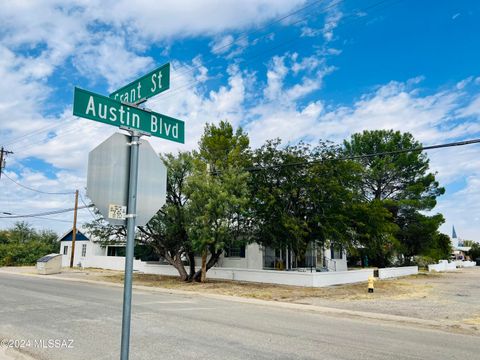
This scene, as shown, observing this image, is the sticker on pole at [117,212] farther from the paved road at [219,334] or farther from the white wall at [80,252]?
the white wall at [80,252]

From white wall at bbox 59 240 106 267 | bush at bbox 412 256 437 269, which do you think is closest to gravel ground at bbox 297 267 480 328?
bush at bbox 412 256 437 269

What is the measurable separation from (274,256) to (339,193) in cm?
900

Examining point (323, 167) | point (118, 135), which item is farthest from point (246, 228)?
point (118, 135)

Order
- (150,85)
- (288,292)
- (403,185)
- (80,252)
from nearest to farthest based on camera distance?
1. (150,85)
2. (288,292)
3. (403,185)
4. (80,252)

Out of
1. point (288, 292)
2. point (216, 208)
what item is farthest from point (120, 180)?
point (216, 208)

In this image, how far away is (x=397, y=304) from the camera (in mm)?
15391

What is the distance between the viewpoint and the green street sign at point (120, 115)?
3.55 metres

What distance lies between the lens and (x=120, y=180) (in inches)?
139

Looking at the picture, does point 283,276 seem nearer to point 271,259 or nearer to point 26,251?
point 271,259

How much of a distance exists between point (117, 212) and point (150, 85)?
54.4 inches

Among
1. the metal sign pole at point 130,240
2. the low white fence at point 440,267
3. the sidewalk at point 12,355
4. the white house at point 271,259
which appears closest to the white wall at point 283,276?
the white house at point 271,259

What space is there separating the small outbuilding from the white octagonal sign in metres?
31.6

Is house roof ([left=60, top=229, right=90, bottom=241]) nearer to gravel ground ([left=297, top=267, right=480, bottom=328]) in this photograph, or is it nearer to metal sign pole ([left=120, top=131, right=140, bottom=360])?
gravel ground ([left=297, top=267, right=480, bottom=328])

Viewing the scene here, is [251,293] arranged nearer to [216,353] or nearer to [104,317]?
[104,317]
